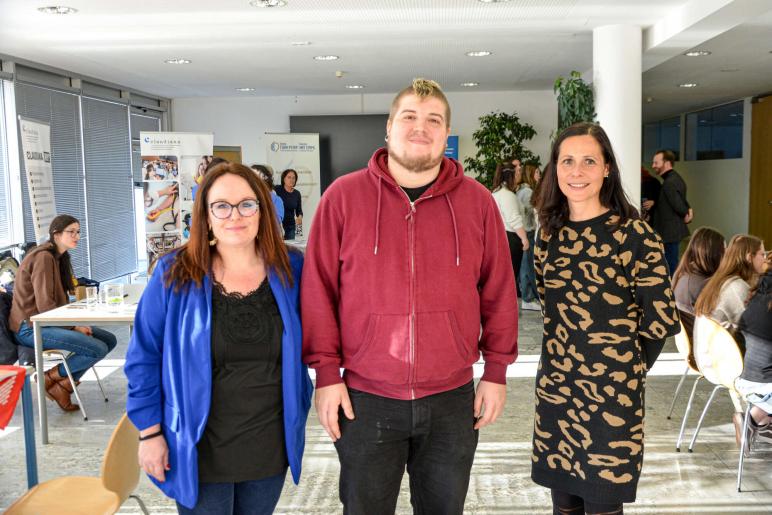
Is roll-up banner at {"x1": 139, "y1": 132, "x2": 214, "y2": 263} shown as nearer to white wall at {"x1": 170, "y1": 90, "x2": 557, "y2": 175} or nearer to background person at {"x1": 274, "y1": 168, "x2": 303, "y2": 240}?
background person at {"x1": 274, "y1": 168, "x2": 303, "y2": 240}

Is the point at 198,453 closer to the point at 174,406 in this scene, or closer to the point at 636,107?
the point at 174,406

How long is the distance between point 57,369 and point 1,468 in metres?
1.10

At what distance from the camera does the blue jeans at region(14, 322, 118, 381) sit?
4789mm

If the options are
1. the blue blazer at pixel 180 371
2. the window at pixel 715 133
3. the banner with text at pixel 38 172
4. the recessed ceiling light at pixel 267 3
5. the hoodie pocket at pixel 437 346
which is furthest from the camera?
the window at pixel 715 133

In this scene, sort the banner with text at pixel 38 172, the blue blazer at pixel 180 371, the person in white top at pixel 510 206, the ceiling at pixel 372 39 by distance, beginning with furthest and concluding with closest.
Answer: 1. the person in white top at pixel 510 206
2. the banner with text at pixel 38 172
3. the ceiling at pixel 372 39
4. the blue blazer at pixel 180 371

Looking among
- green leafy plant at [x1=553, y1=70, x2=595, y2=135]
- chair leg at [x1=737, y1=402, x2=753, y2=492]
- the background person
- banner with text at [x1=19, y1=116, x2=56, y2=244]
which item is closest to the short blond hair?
chair leg at [x1=737, y1=402, x2=753, y2=492]

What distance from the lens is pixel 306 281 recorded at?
206cm

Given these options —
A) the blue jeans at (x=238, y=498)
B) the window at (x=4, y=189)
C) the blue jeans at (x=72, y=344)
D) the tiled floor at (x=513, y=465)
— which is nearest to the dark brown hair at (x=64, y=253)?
the blue jeans at (x=72, y=344)

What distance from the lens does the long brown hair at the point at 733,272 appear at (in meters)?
3.99

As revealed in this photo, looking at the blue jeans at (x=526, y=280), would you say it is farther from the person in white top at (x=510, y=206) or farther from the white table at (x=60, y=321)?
the white table at (x=60, y=321)

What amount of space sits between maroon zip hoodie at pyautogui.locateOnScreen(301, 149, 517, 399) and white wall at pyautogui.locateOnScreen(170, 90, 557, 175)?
10537 millimetres

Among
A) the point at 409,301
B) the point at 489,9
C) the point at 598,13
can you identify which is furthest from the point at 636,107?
the point at 409,301

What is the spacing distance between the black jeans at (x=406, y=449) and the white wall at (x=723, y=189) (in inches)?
531

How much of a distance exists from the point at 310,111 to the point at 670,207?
6.67 m
